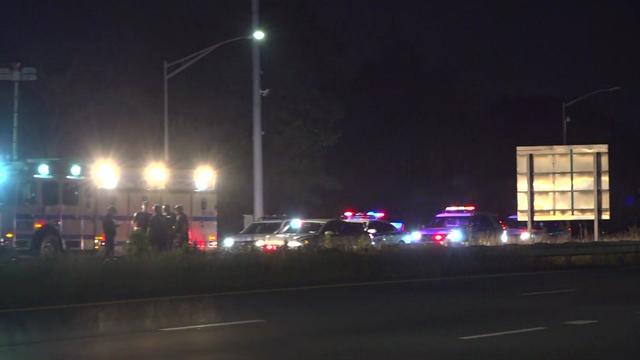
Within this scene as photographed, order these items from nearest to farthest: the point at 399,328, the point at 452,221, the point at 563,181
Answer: the point at 399,328, the point at 563,181, the point at 452,221

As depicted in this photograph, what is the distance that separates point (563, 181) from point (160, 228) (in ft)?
55.2

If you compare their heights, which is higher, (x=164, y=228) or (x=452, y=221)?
(x=452, y=221)

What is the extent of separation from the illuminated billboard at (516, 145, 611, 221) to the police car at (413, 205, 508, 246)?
63.7 inches

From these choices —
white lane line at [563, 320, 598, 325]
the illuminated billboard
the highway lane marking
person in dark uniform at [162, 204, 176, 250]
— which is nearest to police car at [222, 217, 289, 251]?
person in dark uniform at [162, 204, 176, 250]

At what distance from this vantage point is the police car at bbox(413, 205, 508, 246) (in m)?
36.8

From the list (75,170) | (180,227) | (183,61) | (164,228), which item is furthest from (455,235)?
(75,170)

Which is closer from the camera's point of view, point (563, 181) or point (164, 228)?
point (164, 228)

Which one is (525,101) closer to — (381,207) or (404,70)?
(404,70)

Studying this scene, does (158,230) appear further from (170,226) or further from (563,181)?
(563,181)

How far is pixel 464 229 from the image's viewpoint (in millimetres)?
37625

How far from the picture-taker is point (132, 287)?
21938 mm

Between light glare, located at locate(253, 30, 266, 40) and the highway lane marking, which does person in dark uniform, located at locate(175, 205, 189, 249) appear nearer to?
light glare, located at locate(253, 30, 266, 40)

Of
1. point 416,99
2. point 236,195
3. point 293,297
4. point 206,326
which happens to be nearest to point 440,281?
point 293,297

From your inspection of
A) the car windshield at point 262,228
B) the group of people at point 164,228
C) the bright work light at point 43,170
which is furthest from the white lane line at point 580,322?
the bright work light at point 43,170
